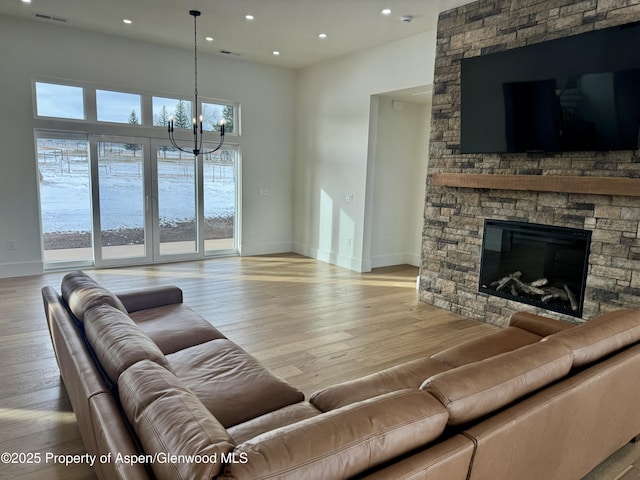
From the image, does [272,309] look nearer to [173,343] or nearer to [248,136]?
[173,343]

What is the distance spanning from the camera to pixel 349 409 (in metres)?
1.24

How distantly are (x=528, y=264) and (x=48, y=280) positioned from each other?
581 cm

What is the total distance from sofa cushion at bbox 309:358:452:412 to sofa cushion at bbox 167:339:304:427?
0.48 ft

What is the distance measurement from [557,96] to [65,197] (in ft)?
20.4

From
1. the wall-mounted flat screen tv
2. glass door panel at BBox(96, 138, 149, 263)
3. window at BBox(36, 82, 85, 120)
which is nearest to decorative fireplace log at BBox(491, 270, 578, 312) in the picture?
the wall-mounted flat screen tv

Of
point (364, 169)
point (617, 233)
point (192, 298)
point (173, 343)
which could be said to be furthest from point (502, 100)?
point (192, 298)

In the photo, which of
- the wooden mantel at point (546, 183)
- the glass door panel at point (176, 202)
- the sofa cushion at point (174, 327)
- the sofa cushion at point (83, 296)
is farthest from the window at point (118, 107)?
the wooden mantel at point (546, 183)

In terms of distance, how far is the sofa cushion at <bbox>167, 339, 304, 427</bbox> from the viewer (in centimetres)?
184

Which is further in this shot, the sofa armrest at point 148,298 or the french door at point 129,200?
the french door at point 129,200

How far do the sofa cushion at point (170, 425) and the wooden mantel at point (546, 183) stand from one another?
136 inches

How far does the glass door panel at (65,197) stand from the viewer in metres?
5.91

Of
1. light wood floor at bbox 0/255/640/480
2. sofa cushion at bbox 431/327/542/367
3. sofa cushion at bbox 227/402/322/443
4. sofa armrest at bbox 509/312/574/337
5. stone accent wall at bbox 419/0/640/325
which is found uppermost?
stone accent wall at bbox 419/0/640/325

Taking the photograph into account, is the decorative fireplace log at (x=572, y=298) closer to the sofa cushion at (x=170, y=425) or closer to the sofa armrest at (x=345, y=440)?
the sofa armrest at (x=345, y=440)

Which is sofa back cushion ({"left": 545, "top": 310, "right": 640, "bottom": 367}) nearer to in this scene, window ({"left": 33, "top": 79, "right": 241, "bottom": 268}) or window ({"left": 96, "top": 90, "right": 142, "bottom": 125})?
window ({"left": 33, "top": 79, "right": 241, "bottom": 268})
